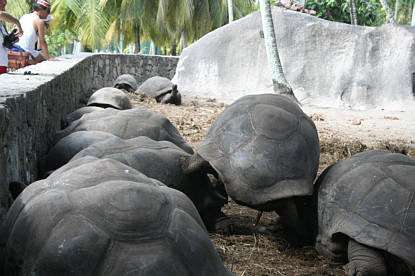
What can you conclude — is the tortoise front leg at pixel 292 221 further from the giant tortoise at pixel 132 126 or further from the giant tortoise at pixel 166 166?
the giant tortoise at pixel 132 126

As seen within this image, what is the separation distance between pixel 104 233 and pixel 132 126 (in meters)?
2.28

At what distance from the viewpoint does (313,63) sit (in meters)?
9.73

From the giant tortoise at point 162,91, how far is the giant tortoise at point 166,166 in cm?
537

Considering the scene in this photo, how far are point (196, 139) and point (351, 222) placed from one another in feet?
9.51

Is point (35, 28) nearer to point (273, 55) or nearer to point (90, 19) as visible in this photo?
point (273, 55)

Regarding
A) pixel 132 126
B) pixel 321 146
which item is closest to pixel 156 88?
pixel 321 146

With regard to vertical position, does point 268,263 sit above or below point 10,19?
below

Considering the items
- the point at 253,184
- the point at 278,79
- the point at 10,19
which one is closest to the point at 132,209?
the point at 253,184

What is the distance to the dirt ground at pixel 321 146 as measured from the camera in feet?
8.38

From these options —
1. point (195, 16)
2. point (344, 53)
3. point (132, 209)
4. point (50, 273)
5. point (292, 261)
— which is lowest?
point (292, 261)

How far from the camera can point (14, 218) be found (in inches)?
64.6

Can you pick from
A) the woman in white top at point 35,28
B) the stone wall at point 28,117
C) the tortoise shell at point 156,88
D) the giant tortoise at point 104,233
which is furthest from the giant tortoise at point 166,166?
the tortoise shell at point 156,88

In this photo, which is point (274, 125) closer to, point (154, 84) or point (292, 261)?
point (292, 261)

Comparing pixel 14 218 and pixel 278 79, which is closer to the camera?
pixel 14 218
